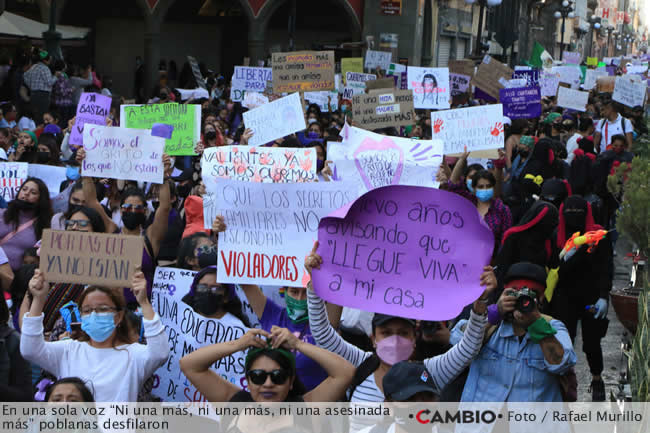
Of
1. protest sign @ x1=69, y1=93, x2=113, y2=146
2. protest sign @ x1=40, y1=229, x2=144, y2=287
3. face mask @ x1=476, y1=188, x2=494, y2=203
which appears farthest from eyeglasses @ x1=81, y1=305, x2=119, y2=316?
protest sign @ x1=69, y1=93, x2=113, y2=146

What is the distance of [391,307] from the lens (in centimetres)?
444

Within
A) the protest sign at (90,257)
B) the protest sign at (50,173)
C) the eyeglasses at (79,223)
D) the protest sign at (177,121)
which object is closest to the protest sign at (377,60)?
the protest sign at (177,121)

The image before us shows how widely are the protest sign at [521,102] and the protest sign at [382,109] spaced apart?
4048 millimetres

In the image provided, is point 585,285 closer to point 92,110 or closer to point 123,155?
point 123,155

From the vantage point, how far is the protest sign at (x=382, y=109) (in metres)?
11.7

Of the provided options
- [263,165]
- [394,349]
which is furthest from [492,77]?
[394,349]

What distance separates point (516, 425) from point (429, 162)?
4103mm

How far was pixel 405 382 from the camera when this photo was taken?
3.84m

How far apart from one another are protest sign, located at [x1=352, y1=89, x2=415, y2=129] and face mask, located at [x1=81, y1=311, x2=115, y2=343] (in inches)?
291

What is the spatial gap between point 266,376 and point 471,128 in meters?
6.27

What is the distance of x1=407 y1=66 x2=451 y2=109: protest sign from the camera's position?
15.6m

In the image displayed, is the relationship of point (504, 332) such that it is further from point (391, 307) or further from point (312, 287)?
point (312, 287)

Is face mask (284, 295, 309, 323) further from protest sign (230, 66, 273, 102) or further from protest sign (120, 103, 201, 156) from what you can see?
protest sign (230, 66, 273, 102)

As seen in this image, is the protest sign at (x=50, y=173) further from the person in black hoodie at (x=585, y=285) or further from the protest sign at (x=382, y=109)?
the person in black hoodie at (x=585, y=285)
